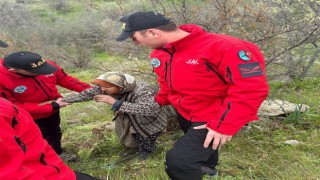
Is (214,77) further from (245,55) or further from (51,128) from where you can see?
(51,128)

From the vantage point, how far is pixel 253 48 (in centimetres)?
242

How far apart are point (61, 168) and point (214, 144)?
1005 mm

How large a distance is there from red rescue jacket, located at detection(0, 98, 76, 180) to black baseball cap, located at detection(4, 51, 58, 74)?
4.56 feet

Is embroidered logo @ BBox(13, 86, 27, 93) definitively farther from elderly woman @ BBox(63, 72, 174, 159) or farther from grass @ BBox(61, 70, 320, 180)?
grass @ BBox(61, 70, 320, 180)

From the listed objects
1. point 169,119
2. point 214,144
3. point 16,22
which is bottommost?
point 16,22

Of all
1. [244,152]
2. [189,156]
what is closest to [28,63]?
[189,156]

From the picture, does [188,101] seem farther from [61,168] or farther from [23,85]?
[23,85]

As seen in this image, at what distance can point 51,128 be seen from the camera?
410 cm

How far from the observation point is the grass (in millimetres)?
3408

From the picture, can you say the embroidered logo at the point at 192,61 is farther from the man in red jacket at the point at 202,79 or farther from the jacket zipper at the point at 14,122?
the jacket zipper at the point at 14,122

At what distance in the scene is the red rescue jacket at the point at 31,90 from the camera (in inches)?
136

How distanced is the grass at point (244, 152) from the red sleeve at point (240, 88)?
3.68ft

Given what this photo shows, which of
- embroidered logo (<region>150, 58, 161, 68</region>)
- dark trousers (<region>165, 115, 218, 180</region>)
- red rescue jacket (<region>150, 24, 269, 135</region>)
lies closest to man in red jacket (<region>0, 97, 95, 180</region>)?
dark trousers (<region>165, 115, 218, 180</region>)

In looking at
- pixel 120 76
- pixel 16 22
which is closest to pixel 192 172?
pixel 120 76
